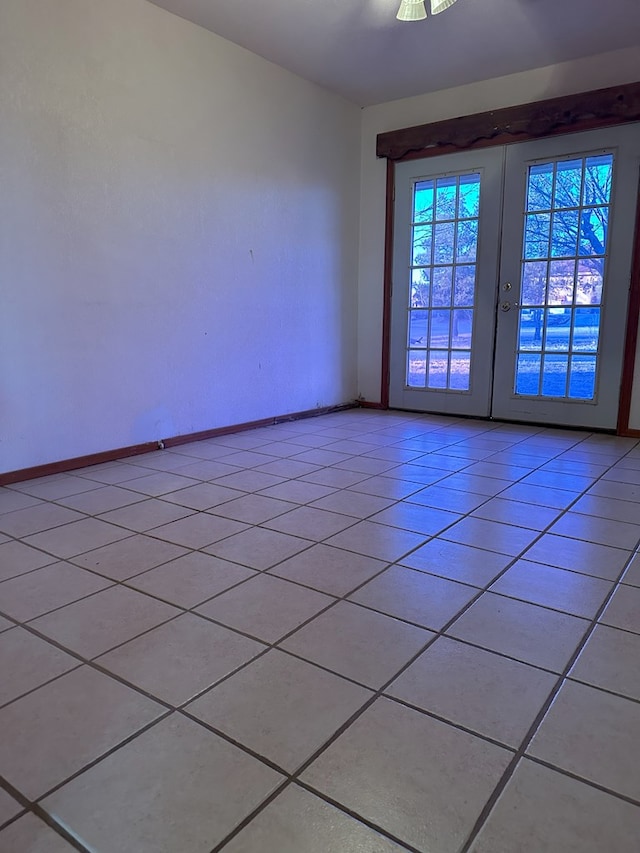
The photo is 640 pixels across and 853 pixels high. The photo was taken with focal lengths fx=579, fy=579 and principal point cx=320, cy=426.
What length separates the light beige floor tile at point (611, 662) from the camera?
1401 mm

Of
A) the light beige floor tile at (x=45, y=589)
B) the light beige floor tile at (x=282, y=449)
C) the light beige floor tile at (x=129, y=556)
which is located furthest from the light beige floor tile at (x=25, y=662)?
the light beige floor tile at (x=282, y=449)

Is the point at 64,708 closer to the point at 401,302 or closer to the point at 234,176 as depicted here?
the point at 234,176

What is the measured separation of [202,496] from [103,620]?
1.17 m

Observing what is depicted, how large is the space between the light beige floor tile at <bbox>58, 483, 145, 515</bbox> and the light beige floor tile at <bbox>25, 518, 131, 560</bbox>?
18cm

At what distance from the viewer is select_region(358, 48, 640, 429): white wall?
13.3 feet

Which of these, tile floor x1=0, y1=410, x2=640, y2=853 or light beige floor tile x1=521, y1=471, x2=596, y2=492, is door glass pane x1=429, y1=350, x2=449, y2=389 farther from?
tile floor x1=0, y1=410, x2=640, y2=853

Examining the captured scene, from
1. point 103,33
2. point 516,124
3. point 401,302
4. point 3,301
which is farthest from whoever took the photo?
point 401,302

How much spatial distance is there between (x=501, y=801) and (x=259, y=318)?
12.2 feet

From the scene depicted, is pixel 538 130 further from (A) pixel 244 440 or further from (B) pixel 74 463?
(B) pixel 74 463

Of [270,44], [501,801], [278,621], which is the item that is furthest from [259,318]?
[501,801]

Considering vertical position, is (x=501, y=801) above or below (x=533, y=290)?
below

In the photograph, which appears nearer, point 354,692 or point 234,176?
point 354,692

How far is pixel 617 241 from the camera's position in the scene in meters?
4.11

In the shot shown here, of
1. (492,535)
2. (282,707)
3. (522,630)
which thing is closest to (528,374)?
(492,535)
